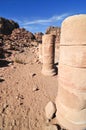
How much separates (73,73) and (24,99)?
10.5 feet

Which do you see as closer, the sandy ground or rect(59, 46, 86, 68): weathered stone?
rect(59, 46, 86, 68): weathered stone

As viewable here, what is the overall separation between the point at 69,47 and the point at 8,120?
3.26 meters

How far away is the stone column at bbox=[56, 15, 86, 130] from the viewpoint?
3.16 metres

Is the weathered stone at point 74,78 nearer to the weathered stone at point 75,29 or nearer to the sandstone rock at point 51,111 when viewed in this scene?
the weathered stone at point 75,29

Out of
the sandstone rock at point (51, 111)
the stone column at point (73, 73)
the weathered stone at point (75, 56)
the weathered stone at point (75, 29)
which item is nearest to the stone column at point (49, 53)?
the sandstone rock at point (51, 111)

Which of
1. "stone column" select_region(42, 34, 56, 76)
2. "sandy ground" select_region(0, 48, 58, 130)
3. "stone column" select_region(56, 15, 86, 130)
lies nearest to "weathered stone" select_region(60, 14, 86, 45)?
"stone column" select_region(56, 15, 86, 130)

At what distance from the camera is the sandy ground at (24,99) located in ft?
14.4

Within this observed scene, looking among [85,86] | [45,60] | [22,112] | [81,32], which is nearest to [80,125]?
[85,86]

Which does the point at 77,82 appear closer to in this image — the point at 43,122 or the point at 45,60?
the point at 43,122

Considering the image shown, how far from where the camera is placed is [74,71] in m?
3.40

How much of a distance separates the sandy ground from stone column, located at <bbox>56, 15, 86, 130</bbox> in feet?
3.75

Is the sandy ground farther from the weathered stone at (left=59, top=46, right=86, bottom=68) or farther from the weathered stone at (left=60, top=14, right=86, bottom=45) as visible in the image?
the weathered stone at (left=60, top=14, right=86, bottom=45)

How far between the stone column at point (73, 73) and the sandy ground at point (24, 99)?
114cm

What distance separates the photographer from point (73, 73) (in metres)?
3.43
